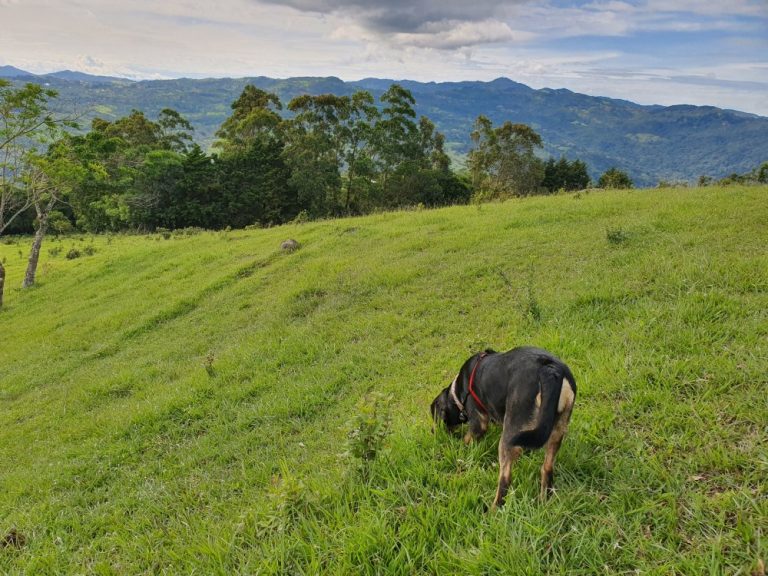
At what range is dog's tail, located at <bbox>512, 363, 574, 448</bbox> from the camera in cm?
296

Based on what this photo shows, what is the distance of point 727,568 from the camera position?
2.41 m

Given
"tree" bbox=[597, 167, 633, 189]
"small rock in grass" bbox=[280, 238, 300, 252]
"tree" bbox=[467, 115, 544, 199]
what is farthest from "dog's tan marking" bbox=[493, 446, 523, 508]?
"tree" bbox=[467, 115, 544, 199]

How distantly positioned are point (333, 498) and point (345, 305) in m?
7.18

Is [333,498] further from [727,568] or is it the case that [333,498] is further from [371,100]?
[371,100]

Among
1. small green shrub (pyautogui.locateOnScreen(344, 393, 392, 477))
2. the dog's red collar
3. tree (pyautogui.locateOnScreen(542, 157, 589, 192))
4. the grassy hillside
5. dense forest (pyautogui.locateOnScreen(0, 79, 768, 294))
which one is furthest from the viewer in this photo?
tree (pyautogui.locateOnScreen(542, 157, 589, 192))

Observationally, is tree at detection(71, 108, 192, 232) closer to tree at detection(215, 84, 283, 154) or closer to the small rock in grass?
tree at detection(215, 84, 283, 154)

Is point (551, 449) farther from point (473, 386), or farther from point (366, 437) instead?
point (366, 437)

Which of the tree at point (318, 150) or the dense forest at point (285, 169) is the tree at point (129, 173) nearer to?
the dense forest at point (285, 169)

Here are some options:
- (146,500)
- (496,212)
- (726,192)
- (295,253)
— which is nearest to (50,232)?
(295,253)

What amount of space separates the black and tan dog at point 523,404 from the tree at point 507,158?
50179 millimetres

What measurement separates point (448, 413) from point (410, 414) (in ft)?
3.17

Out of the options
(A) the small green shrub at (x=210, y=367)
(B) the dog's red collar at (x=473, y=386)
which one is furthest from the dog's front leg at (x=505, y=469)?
(A) the small green shrub at (x=210, y=367)

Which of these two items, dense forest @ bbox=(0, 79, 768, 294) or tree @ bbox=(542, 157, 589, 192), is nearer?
dense forest @ bbox=(0, 79, 768, 294)

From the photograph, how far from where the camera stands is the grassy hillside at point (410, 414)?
9.44 feet
